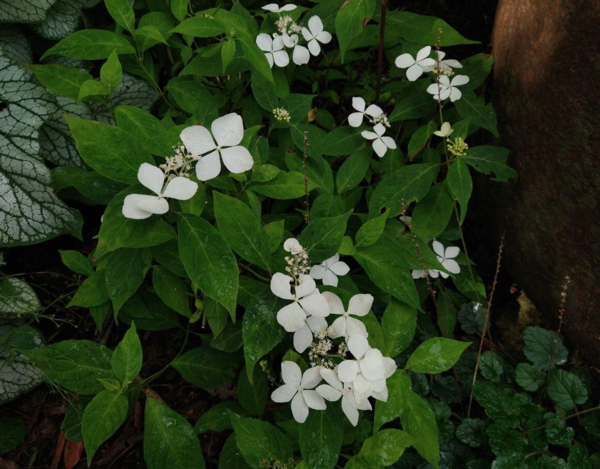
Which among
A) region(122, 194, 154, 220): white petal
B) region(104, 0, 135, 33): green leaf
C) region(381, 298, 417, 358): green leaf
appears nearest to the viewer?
region(122, 194, 154, 220): white petal

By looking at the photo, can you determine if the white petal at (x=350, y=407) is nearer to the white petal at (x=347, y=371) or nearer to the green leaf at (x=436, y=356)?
the white petal at (x=347, y=371)

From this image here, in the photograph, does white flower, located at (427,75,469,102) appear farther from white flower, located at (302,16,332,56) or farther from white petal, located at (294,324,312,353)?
white petal, located at (294,324,312,353)

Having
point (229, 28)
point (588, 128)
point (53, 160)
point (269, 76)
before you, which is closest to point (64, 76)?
point (53, 160)

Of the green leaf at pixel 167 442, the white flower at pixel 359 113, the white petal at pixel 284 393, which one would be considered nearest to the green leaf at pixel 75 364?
the green leaf at pixel 167 442

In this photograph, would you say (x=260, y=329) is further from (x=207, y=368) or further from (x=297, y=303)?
(x=207, y=368)

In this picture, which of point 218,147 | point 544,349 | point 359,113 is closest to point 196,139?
point 218,147

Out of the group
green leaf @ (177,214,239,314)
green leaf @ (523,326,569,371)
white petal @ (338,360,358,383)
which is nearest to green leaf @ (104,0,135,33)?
green leaf @ (177,214,239,314)
